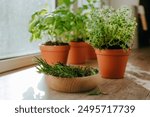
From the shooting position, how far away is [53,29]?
1.32m

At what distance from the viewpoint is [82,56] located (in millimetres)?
1507

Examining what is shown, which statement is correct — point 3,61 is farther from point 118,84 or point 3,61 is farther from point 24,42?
point 118,84

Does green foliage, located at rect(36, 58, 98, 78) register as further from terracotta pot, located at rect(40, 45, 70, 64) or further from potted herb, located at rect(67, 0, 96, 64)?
potted herb, located at rect(67, 0, 96, 64)

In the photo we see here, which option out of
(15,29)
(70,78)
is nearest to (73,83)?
(70,78)

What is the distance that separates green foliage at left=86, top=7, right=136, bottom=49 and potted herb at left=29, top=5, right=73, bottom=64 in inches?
8.3

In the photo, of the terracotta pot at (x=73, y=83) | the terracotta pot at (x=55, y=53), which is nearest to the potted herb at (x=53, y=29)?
the terracotta pot at (x=55, y=53)

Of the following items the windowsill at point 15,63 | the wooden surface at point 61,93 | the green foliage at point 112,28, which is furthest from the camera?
the windowsill at point 15,63

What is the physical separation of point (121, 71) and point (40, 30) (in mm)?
475

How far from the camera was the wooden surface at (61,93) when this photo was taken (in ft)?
2.92

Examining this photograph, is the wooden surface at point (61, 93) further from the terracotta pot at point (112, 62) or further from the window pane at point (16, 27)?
the window pane at point (16, 27)

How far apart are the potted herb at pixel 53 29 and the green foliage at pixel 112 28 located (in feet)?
0.69

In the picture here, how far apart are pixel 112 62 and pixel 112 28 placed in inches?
5.9

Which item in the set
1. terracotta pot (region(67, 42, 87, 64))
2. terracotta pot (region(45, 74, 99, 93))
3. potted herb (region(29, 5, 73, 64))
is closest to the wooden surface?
terracotta pot (region(45, 74, 99, 93))

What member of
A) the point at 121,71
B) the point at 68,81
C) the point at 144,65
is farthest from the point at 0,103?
the point at 144,65
